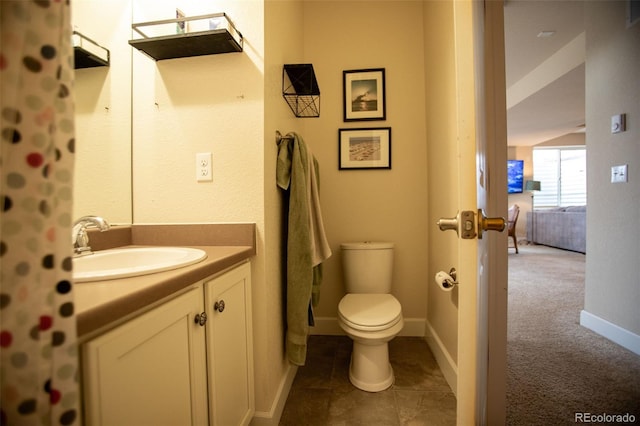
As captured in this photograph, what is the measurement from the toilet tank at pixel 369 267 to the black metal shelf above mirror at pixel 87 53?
1.63 meters

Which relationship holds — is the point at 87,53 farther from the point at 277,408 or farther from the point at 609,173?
the point at 609,173

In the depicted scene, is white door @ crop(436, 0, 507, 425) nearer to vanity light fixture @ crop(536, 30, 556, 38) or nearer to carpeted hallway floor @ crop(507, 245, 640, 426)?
carpeted hallway floor @ crop(507, 245, 640, 426)

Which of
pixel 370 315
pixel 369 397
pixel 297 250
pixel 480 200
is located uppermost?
pixel 480 200

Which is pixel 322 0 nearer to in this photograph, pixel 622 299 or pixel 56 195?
pixel 56 195

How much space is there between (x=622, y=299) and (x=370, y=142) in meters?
1.89

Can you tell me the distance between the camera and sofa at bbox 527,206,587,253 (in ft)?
13.4

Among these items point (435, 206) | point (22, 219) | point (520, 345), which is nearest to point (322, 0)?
point (435, 206)

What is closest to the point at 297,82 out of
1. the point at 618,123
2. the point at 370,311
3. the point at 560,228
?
the point at 370,311

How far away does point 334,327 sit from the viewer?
189 cm

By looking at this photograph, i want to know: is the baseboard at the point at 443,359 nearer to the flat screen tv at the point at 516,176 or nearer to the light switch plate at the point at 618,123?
the light switch plate at the point at 618,123

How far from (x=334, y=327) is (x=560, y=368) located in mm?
1366

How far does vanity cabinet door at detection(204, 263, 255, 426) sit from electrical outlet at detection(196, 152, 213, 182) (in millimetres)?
432

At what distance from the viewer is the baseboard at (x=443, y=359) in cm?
127

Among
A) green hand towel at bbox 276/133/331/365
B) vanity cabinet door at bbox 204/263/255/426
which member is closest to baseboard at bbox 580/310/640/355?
green hand towel at bbox 276/133/331/365
